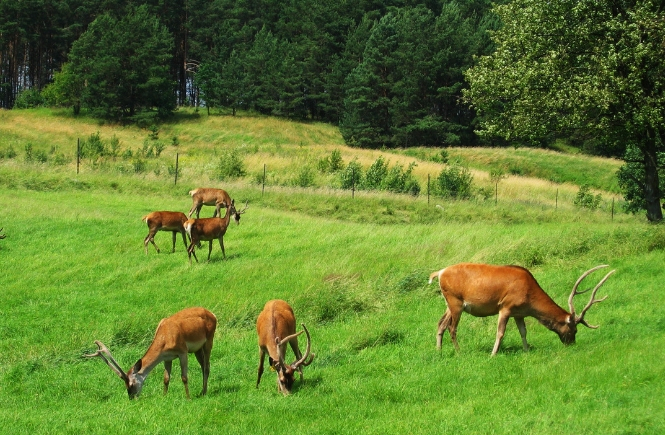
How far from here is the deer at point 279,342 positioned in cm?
1061

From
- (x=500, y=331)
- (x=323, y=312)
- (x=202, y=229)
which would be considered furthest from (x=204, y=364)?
(x=202, y=229)

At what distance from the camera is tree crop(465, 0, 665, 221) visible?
2353 cm

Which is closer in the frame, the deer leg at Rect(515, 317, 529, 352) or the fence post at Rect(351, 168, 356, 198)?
the deer leg at Rect(515, 317, 529, 352)

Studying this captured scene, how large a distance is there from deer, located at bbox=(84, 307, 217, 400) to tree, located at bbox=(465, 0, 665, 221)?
1694 cm

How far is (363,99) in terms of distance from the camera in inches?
3012

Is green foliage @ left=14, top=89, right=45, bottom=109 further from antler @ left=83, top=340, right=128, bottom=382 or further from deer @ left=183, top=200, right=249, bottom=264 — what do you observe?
antler @ left=83, top=340, right=128, bottom=382

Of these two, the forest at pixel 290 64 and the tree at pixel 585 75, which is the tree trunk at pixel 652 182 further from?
the forest at pixel 290 64

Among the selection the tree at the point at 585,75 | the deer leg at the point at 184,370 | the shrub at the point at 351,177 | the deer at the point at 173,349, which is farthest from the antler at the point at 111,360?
the shrub at the point at 351,177

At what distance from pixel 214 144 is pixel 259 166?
2313 centimetres

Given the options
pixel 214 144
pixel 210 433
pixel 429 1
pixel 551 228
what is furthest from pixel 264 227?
pixel 429 1

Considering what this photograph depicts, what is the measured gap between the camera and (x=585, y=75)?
80.6ft

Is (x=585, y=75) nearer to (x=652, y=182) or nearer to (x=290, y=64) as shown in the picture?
(x=652, y=182)

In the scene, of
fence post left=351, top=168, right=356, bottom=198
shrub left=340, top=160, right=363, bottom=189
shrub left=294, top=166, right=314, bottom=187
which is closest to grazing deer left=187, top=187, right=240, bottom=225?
fence post left=351, top=168, right=356, bottom=198

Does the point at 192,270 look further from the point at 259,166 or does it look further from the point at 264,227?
the point at 259,166
